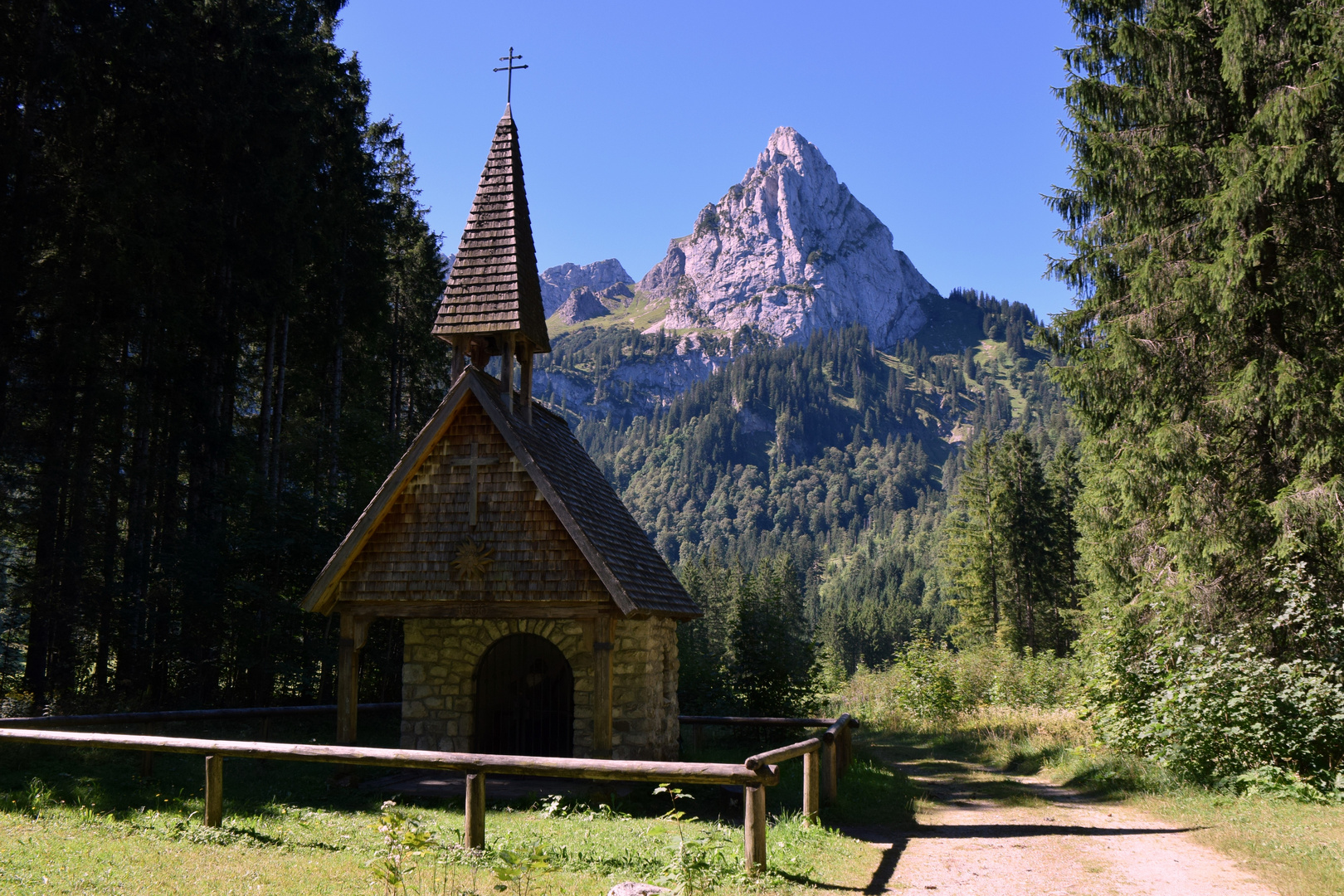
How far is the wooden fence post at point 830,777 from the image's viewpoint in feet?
35.2

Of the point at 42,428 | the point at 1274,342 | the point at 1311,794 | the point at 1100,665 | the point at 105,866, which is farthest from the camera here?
the point at 42,428

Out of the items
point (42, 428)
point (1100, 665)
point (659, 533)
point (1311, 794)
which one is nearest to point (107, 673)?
point (42, 428)

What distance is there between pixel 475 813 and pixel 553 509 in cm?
468

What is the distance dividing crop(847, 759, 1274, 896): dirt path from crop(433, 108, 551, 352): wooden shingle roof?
8679mm

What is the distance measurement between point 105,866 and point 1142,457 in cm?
1299

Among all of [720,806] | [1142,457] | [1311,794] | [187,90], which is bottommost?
[720,806]

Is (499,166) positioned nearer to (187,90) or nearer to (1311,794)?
(187,90)

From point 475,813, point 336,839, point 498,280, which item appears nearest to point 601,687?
point 475,813

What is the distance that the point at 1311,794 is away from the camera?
9.29 m

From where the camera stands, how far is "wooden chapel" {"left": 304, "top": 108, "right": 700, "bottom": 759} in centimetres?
1148

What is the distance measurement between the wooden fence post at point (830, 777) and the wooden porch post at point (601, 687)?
2876 millimetres

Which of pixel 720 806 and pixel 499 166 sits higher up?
pixel 499 166

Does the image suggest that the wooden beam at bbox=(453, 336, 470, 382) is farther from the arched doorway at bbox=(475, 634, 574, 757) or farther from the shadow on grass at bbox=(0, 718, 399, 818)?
the shadow on grass at bbox=(0, 718, 399, 818)

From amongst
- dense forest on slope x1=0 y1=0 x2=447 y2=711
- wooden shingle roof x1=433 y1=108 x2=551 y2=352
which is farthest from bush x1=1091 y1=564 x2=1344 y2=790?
dense forest on slope x1=0 y1=0 x2=447 y2=711
